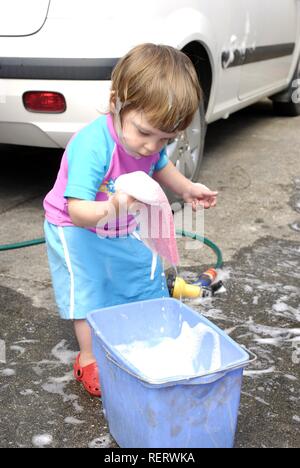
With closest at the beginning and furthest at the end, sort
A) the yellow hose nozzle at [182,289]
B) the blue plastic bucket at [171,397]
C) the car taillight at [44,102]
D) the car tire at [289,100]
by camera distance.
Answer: the blue plastic bucket at [171,397]
the yellow hose nozzle at [182,289]
the car taillight at [44,102]
the car tire at [289,100]

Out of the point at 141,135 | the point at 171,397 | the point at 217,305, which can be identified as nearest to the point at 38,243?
the point at 217,305

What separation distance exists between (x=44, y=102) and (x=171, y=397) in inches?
78.6

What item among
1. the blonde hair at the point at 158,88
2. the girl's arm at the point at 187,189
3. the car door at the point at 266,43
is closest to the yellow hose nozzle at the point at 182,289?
the girl's arm at the point at 187,189

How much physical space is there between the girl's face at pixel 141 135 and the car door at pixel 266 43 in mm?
2550

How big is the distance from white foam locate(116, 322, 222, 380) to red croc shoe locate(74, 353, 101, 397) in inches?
8.8

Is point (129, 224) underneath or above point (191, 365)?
above

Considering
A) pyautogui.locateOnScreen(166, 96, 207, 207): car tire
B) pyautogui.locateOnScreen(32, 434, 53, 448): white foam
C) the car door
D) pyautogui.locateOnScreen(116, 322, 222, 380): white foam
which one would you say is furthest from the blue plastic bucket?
the car door

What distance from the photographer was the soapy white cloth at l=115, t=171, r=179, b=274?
5.94 feet

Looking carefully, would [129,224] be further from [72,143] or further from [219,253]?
[219,253]

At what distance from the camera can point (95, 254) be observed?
224 cm

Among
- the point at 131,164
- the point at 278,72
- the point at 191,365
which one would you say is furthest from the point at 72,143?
the point at 278,72

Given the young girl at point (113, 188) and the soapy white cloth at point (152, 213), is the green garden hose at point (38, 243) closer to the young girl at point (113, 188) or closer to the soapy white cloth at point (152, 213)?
the young girl at point (113, 188)

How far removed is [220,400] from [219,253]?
1499 millimetres

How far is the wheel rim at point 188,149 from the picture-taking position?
150 inches
